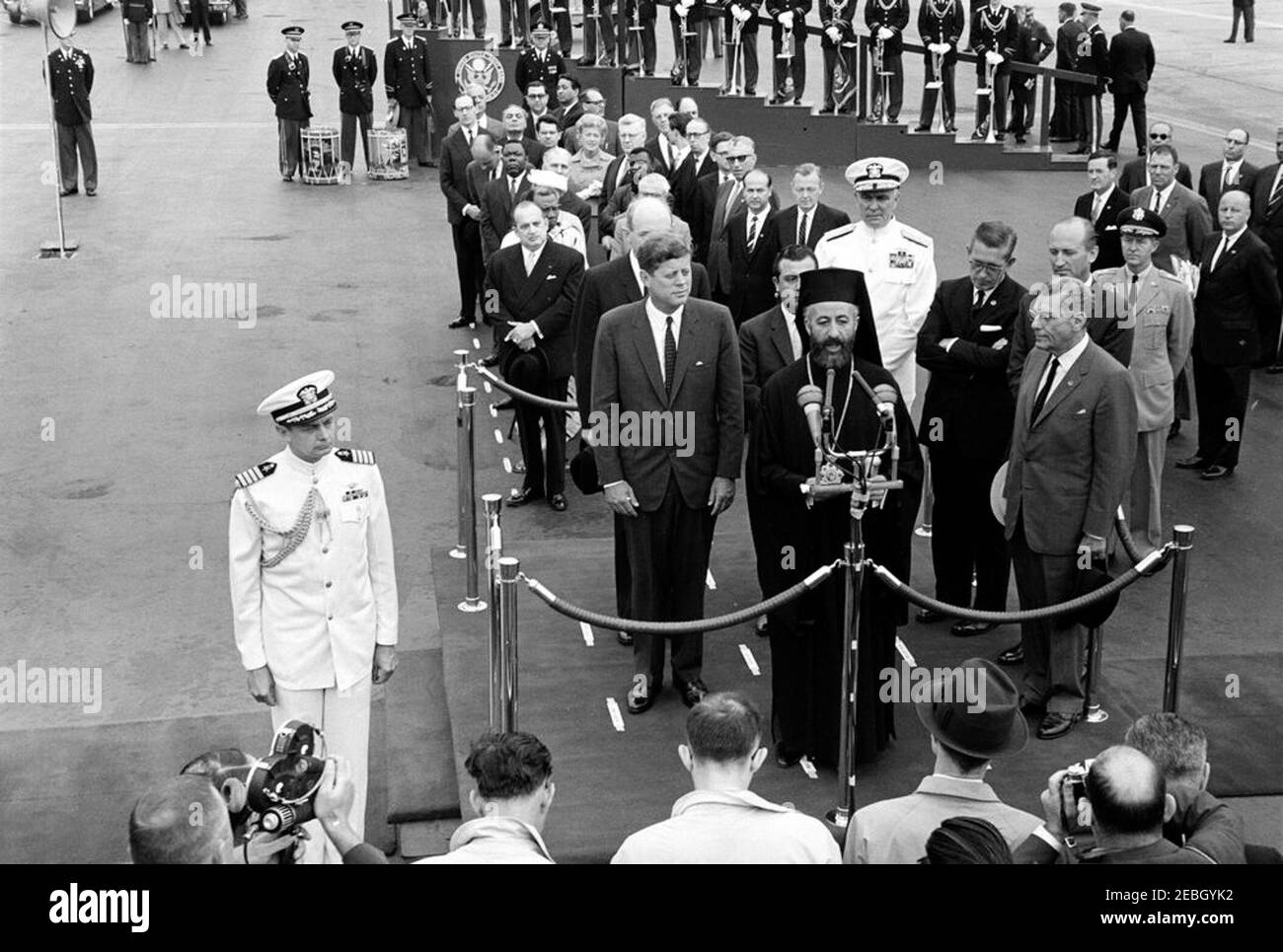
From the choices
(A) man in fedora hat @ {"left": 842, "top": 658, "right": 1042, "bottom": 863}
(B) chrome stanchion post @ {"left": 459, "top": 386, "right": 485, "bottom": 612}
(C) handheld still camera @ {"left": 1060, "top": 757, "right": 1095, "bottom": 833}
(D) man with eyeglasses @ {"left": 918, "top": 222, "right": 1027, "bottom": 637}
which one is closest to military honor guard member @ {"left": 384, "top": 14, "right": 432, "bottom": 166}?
(B) chrome stanchion post @ {"left": 459, "top": 386, "right": 485, "bottom": 612}

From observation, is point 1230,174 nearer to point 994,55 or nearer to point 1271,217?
point 1271,217

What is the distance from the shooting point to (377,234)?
19500 mm

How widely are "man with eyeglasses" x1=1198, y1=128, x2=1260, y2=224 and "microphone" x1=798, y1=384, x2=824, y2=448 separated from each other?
8.02 m

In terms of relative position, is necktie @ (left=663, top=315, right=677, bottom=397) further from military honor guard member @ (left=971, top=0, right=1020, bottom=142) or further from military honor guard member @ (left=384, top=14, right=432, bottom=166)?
military honor guard member @ (left=384, top=14, right=432, bottom=166)

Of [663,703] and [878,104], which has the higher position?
[878,104]

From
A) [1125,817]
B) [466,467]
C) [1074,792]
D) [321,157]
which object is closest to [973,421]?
[466,467]

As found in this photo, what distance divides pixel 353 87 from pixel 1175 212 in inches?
520

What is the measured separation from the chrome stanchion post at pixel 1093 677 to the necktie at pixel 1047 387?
98 centimetres

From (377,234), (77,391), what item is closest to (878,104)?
(377,234)

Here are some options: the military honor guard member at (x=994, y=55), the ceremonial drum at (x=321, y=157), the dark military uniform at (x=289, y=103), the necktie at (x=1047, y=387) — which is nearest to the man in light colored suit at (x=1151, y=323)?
the necktie at (x=1047, y=387)

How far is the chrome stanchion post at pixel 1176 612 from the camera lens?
271 inches

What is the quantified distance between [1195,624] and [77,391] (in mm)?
8628

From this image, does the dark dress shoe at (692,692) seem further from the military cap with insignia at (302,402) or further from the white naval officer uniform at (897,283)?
the white naval officer uniform at (897,283)
